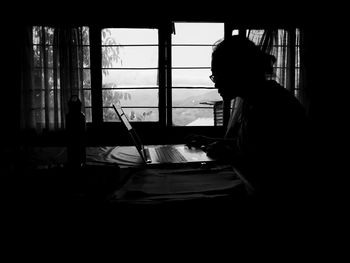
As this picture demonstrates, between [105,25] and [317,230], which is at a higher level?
[105,25]

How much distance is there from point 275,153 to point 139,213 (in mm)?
492

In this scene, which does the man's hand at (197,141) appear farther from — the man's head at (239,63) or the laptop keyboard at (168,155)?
the man's head at (239,63)

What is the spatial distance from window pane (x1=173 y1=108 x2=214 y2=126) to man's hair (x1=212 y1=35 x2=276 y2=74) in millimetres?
3195

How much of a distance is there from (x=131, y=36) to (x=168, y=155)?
319 cm

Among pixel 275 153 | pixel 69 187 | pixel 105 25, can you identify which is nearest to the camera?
pixel 69 187

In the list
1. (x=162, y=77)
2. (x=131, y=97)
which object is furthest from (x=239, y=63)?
(x=131, y=97)

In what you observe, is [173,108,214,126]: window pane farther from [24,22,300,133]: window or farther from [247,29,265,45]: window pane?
[247,29,265,45]: window pane

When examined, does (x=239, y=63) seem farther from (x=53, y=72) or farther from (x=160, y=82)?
(x=53, y=72)

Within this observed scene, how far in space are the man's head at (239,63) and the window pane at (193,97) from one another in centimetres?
310

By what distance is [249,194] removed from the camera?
99cm

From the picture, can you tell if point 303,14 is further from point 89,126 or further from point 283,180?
point 283,180

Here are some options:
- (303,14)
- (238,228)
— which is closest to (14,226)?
(238,228)

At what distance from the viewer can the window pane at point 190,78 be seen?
4.57m

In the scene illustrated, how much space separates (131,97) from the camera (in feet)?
15.4
